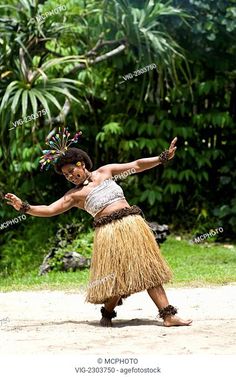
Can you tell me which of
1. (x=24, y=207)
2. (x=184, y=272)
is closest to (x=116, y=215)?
(x=24, y=207)

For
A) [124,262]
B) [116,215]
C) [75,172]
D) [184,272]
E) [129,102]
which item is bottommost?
[184,272]

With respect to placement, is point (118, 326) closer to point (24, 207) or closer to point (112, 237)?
point (112, 237)

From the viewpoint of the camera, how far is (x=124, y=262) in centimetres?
504

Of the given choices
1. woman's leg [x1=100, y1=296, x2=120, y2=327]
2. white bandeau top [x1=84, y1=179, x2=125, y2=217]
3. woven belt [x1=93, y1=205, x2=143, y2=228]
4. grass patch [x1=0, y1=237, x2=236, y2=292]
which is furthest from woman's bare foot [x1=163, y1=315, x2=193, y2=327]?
grass patch [x1=0, y1=237, x2=236, y2=292]

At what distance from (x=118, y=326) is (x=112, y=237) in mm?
609

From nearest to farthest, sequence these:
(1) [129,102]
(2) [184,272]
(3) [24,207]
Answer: (3) [24,207] < (2) [184,272] < (1) [129,102]

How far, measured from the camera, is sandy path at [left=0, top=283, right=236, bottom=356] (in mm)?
4340

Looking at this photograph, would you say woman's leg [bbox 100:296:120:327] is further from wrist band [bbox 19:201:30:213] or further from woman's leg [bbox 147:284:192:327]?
wrist band [bbox 19:201:30:213]

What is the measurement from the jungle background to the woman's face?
4.47 m

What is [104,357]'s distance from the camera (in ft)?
13.4

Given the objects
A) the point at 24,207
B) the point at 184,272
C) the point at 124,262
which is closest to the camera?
the point at 124,262

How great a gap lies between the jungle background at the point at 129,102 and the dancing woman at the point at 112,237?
4476mm

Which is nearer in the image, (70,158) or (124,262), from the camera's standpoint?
(124,262)

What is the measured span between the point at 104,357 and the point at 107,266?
1.04 meters
